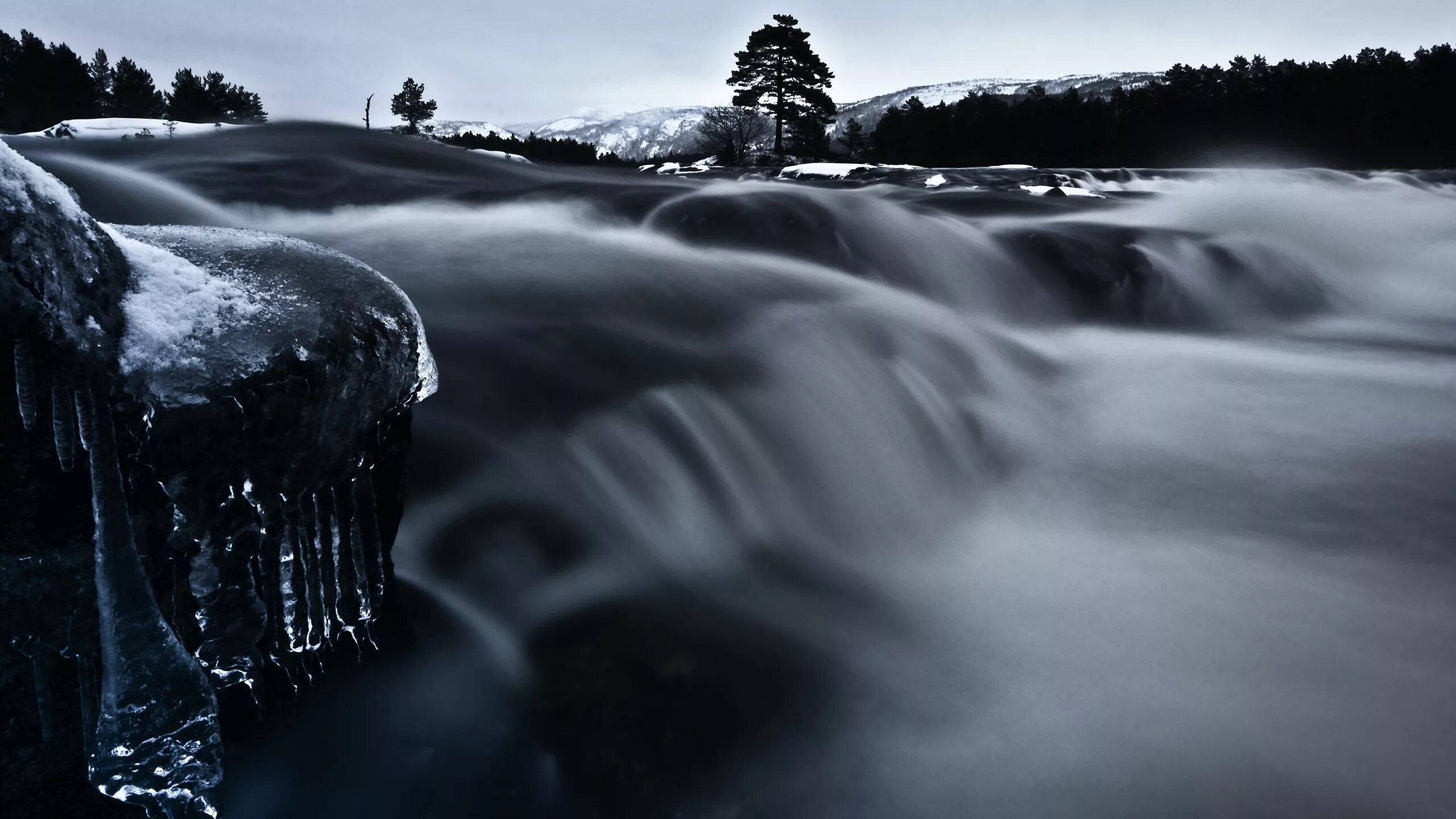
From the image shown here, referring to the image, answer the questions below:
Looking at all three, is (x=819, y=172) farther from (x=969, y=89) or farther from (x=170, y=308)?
(x=969, y=89)

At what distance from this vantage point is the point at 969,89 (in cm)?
14338

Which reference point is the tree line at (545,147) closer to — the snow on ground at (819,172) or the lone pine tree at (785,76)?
the snow on ground at (819,172)

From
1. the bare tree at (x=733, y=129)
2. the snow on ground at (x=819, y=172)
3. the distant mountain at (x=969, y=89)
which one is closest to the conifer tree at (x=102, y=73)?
the bare tree at (x=733, y=129)

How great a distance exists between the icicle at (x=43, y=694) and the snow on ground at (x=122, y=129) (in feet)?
23.0

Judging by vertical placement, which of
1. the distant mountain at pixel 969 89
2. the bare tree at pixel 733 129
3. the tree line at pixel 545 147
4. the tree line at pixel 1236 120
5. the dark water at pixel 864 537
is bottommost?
the dark water at pixel 864 537

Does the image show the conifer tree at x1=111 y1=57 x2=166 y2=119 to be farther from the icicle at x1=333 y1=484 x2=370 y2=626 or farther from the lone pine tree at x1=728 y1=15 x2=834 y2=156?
the icicle at x1=333 y1=484 x2=370 y2=626

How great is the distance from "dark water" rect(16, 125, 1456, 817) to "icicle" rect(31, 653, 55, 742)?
1.31 feet

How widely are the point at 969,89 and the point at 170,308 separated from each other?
159 meters

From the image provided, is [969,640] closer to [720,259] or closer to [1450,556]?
[1450,556]

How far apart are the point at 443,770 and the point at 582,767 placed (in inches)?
11.6

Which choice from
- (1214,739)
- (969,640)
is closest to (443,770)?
(969,640)

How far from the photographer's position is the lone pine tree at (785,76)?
41.3 metres

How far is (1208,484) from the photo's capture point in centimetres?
316

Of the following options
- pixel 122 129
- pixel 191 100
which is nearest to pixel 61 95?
pixel 191 100
